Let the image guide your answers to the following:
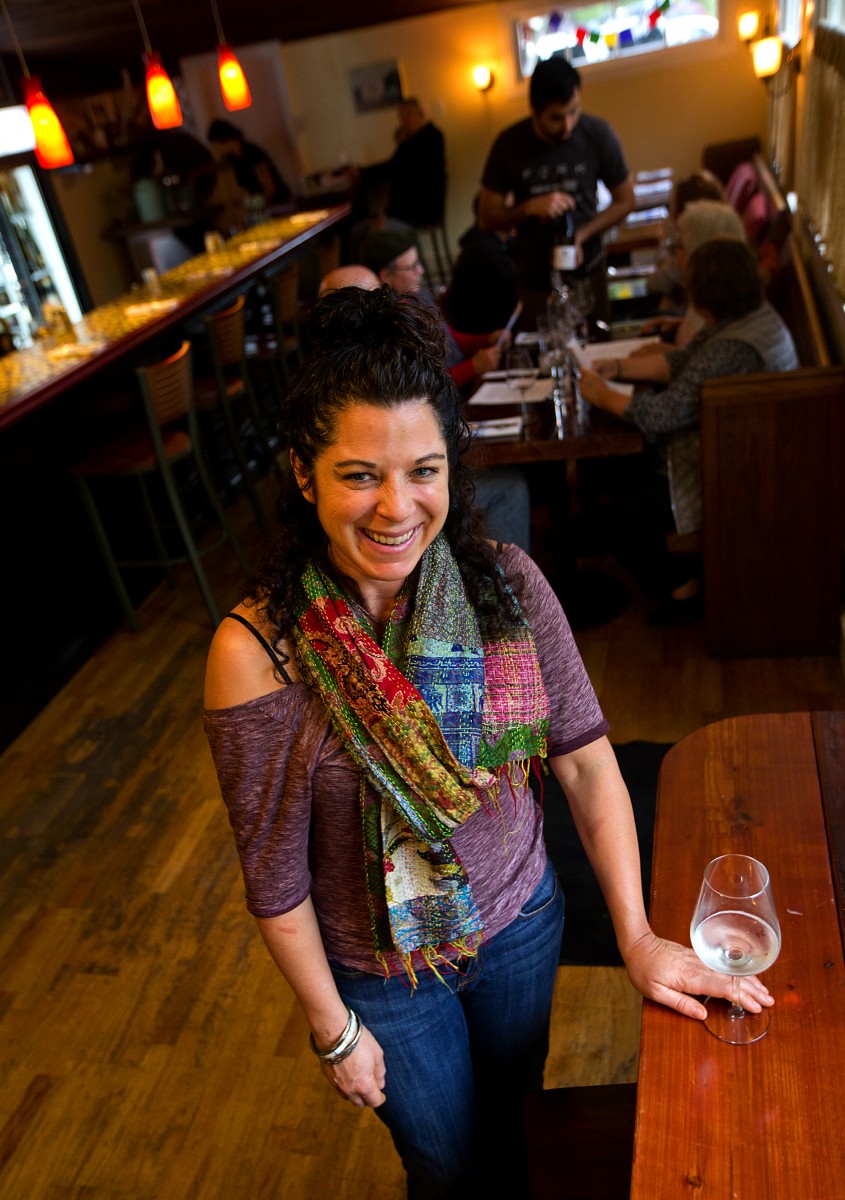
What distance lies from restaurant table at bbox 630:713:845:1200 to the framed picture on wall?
9363 millimetres

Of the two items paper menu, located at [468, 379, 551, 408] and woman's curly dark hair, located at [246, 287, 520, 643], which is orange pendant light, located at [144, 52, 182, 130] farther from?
woman's curly dark hair, located at [246, 287, 520, 643]

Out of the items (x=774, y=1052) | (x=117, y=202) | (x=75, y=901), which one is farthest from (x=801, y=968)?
(x=117, y=202)

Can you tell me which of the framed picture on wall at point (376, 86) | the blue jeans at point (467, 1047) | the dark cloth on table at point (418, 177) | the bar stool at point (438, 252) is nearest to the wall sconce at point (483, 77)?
the dark cloth on table at point (418, 177)

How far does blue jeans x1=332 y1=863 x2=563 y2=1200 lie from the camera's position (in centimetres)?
135

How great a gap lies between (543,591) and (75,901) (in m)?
2.05

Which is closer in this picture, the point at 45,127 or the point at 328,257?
the point at 45,127

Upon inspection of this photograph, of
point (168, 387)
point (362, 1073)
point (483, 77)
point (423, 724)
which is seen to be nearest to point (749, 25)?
point (483, 77)

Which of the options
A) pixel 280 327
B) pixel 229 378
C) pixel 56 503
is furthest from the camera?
pixel 280 327

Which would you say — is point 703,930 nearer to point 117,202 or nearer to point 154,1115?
point 154,1115

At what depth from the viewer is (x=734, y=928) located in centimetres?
115

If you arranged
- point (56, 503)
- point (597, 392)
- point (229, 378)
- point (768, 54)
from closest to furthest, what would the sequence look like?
point (597, 392)
point (56, 503)
point (229, 378)
point (768, 54)

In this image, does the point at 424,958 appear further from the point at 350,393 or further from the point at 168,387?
Answer: the point at 168,387

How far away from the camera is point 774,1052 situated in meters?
1.07

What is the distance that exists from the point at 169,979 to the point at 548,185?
12.1 ft
